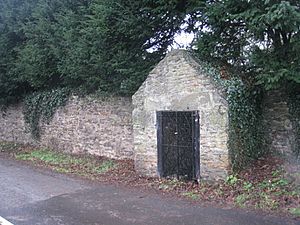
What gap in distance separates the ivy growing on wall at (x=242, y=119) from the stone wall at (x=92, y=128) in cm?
452

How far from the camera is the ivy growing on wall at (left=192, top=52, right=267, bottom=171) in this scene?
344 inches

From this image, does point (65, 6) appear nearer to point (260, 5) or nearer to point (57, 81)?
point (57, 81)

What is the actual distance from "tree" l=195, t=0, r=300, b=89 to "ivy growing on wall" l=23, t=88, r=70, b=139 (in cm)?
762

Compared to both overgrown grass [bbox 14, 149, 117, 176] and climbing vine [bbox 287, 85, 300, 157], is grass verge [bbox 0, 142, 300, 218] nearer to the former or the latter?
overgrown grass [bbox 14, 149, 117, 176]

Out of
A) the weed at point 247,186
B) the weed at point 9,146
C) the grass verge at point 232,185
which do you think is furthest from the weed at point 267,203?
the weed at point 9,146

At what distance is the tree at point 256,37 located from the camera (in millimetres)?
7475

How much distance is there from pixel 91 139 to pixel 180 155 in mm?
5388

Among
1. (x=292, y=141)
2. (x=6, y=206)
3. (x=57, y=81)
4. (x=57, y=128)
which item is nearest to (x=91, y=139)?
(x=57, y=128)

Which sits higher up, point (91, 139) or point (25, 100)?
point (25, 100)

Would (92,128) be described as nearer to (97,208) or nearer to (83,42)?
(83,42)

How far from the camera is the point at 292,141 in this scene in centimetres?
905

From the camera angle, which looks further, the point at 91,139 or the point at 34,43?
the point at 34,43

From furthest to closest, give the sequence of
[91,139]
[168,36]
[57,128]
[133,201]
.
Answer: [57,128] → [91,139] → [168,36] → [133,201]

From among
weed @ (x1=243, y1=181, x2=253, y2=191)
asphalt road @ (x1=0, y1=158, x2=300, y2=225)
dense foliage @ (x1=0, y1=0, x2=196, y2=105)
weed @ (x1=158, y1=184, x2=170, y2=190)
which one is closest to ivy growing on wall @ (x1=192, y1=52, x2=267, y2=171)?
weed @ (x1=243, y1=181, x2=253, y2=191)
